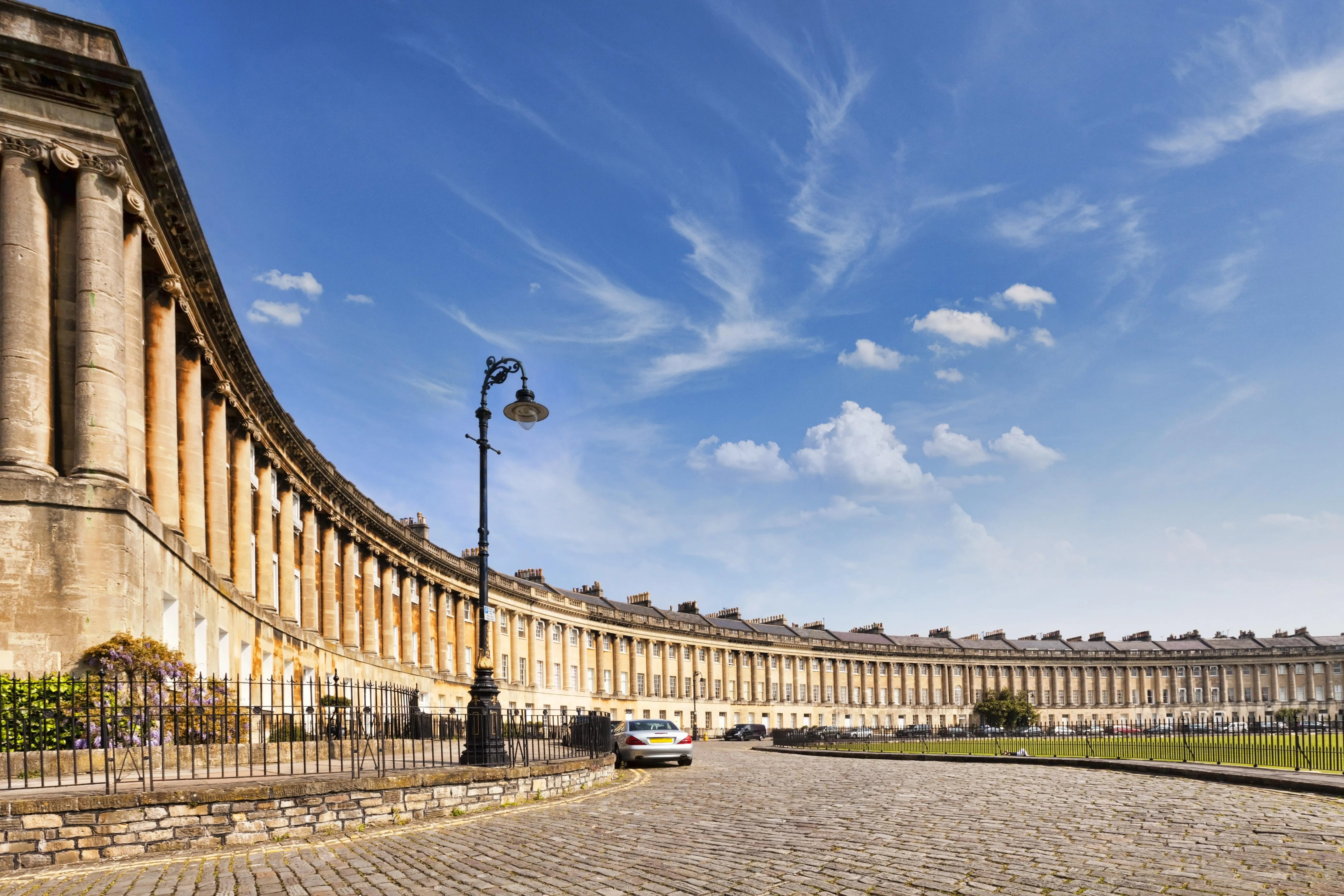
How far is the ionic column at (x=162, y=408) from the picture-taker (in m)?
22.4

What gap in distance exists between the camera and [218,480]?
2830cm

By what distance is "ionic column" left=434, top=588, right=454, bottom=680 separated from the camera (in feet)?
197

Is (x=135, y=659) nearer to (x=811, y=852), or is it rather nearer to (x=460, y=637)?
(x=811, y=852)

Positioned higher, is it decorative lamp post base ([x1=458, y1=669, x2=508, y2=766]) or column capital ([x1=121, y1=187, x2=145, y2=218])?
column capital ([x1=121, y1=187, x2=145, y2=218])

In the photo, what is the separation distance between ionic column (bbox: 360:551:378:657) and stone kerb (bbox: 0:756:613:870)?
112 feet

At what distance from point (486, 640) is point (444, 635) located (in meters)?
44.0

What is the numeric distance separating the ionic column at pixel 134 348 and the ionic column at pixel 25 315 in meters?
1.33

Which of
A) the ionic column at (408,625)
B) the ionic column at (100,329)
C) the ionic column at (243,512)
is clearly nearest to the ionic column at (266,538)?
the ionic column at (243,512)

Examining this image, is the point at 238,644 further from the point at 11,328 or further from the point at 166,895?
the point at 166,895

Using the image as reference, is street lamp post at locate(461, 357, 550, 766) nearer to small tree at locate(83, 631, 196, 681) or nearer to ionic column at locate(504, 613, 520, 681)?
small tree at locate(83, 631, 196, 681)

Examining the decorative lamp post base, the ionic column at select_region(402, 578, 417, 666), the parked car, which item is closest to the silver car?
the decorative lamp post base

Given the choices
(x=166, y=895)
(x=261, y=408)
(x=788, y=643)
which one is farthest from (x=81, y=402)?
(x=788, y=643)

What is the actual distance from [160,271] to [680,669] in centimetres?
7684

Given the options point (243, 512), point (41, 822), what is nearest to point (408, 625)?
point (243, 512)
